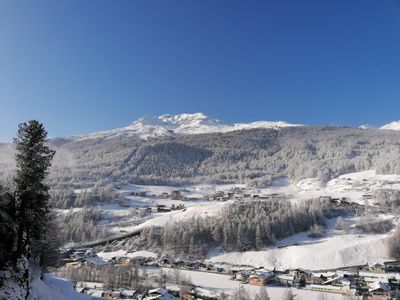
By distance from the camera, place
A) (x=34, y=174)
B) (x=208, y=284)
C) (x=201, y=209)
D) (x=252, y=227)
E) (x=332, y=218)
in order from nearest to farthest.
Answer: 1. (x=34, y=174)
2. (x=208, y=284)
3. (x=252, y=227)
4. (x=332, y=218)
5. (x=201, y=209)

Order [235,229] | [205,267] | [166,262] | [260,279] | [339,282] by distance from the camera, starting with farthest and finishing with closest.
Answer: [235,229] → [166,262] → [205,267] → [260,279] → [339,282]

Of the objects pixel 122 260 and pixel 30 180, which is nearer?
pixel 30 180

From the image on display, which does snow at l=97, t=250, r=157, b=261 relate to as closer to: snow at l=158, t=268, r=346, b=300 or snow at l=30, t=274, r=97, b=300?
snow at l=158, t=268, r=346, b=300

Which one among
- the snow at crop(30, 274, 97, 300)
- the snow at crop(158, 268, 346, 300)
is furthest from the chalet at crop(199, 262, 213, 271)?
A: the snow at crop(30, 274, 97, 300)

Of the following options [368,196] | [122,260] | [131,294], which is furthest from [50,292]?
[368,196]

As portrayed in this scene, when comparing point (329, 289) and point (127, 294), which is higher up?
point (127, 294)

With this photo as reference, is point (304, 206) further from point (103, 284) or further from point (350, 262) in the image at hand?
point (103, 284)

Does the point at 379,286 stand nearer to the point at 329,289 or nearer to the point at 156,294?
the point at 329,289

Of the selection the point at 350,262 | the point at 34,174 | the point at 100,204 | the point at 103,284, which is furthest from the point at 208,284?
the point at 100,204

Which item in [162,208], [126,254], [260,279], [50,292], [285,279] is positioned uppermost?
[162,208]
